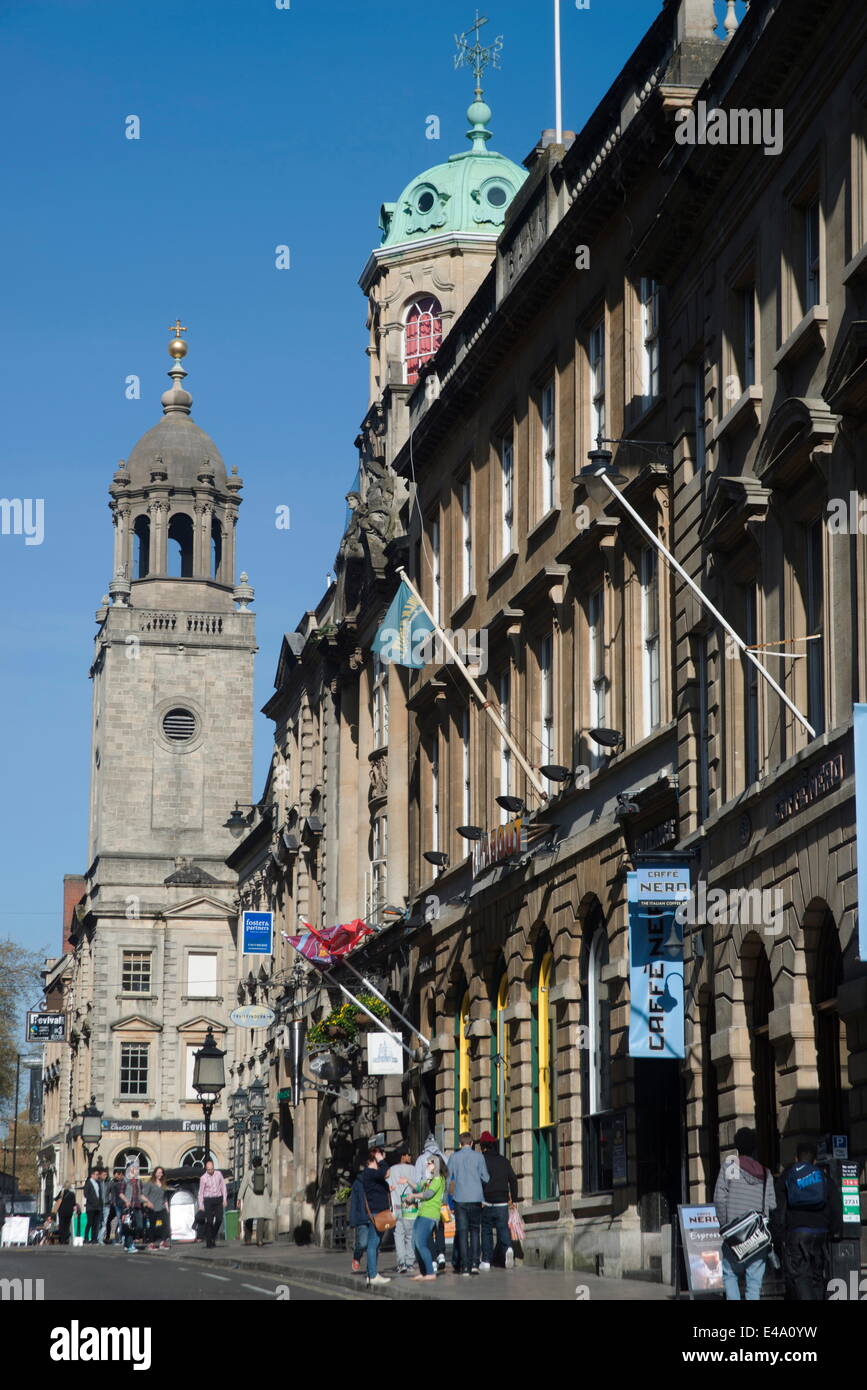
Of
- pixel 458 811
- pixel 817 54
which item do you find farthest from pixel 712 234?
pixel 458 811

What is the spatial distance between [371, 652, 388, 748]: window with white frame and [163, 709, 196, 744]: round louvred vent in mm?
61742

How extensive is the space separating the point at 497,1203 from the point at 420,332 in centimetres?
3174

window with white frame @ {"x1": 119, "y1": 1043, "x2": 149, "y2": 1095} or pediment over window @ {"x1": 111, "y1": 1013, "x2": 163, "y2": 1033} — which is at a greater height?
pediment over window @ {"x1": 111, "y1": 1013, "x2": 163, "y2": 1033}

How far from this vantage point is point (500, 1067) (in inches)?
1484

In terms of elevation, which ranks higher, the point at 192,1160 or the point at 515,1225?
the point at 192,1160

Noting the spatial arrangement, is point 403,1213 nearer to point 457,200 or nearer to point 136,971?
point 457,200

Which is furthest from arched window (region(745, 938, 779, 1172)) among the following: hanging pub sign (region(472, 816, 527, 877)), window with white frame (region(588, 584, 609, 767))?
hanging pub sign (region(472, 816, 527, 877))

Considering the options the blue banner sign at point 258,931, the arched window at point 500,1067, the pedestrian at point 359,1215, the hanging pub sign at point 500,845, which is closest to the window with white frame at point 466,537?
the hanging pub sign at point 500,845

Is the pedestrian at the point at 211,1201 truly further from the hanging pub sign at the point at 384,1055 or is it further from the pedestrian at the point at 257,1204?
the hanging pub sign at the point at 384,1055

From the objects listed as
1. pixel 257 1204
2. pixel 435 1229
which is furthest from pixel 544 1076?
pixel 257 1204

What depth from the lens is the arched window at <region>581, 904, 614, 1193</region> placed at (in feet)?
103

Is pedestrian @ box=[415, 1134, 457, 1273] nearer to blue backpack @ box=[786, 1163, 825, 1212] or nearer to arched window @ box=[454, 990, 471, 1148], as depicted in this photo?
arched window @ box=[454, 990, 471, 1148]
